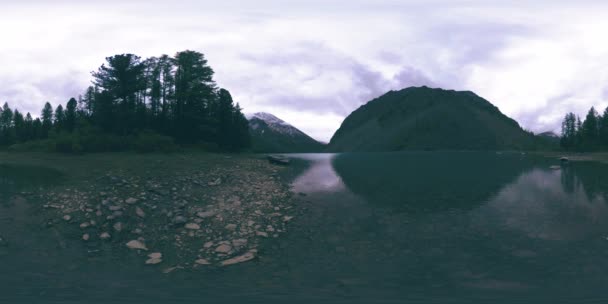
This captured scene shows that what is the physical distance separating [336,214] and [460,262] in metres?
5.40

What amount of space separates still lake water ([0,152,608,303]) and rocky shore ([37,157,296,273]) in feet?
1.92

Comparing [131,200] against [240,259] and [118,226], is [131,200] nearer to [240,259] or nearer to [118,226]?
[118,226]

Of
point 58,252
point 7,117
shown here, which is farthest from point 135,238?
point 7,117

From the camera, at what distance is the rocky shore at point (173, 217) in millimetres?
9797

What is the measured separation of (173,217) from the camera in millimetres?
12273

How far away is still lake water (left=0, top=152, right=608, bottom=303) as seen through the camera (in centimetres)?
757

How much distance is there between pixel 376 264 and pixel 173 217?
752 centimetres

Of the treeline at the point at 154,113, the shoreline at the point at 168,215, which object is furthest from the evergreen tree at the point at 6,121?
the shoreline at the point at 168,215

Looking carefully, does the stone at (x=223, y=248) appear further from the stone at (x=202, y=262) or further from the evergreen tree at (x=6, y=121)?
the evergreen tree at (x=6, y=121)

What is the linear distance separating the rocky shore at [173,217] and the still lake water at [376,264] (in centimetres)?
59

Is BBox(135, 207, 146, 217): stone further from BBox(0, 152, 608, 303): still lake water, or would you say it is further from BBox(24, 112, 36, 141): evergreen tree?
BBox(24, 112, 36, 141): evergreen tree

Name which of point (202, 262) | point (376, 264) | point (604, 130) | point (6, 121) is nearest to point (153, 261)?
point (202, 262)

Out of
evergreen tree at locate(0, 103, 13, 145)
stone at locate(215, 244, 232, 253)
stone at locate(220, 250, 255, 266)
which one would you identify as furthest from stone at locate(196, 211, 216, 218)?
evergreen tree at locate(0, 103, 13, 145)

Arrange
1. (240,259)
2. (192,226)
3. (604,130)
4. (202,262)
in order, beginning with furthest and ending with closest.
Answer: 1. (604,130)
2. (192,226)
3. (240,259)
4. (202,262)
